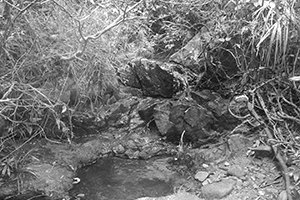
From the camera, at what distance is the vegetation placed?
111 inches

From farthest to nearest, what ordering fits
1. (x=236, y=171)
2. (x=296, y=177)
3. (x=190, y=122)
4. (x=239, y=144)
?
(x=190, y=122) → (x=239, y=144) → (x=236, y=171) → (x=296, y=177)

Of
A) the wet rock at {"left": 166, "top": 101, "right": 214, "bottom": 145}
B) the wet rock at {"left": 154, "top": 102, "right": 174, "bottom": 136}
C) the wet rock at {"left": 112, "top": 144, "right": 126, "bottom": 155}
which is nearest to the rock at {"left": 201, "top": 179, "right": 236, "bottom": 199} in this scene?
the wet rock at {"left": 166, "top": 101, "right": 214, "bottom": 145}

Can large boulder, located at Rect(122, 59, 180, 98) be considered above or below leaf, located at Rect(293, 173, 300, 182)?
above

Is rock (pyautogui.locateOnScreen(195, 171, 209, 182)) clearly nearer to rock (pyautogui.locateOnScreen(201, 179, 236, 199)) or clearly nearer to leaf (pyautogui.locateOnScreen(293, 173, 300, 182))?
rock (pyautogui.locateOnScreen(201, 179, 236, 199))

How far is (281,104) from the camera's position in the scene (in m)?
3.12

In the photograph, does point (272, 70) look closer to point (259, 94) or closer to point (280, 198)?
point (259, 94)

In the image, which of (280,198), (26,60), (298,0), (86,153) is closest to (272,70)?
(298,0)

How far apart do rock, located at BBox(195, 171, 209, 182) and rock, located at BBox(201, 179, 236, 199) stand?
146 millimetres

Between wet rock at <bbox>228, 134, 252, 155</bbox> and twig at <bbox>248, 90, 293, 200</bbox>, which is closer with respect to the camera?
twig at <bbox>248, 90, 293, 200</bbox>

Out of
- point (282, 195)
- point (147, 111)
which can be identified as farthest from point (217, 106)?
point (282, 195)

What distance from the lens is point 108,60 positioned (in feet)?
11.9

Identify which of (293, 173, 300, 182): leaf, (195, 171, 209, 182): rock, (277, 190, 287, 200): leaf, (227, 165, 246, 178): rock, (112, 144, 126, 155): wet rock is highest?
(112, 144, 126, 155): wet rock

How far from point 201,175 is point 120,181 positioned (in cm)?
77

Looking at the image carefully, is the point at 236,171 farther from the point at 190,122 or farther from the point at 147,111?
the point at 147,111
